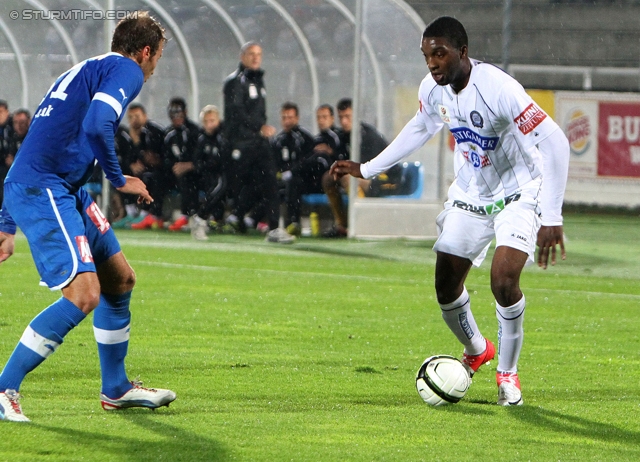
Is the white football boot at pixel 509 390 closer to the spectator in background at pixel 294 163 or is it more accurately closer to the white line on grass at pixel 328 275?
the white line on grass at pixel 328 275

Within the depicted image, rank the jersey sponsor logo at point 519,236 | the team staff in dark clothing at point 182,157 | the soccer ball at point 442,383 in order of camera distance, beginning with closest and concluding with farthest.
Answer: the soccer ball at point 442,383 < the jersey sponsor logo at point 519,236 < the team staff in dark clothing at point 182,157

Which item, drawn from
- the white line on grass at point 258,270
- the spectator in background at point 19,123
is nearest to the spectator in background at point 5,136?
the spectator in background at point 19,123

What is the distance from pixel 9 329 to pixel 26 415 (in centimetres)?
265

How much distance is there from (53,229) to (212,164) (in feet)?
36.9

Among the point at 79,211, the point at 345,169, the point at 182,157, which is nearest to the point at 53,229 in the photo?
the point at 79,211

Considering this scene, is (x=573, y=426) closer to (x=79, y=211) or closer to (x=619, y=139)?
(x=79, y=211)

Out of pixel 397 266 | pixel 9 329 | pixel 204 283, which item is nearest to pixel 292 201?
pixel 397 266

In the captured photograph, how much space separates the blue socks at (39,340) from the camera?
471 centimetres

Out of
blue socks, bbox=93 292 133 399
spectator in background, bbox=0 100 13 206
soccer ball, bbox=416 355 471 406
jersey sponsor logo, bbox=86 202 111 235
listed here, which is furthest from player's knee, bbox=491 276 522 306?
spectator in background, bbox=0 100 13 206

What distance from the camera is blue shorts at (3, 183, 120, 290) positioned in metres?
4.72

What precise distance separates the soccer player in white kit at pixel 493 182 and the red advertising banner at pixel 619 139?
13030mm

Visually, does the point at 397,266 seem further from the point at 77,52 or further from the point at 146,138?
the point at 77,52

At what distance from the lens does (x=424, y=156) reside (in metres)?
15.4

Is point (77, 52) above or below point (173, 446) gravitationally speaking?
above
